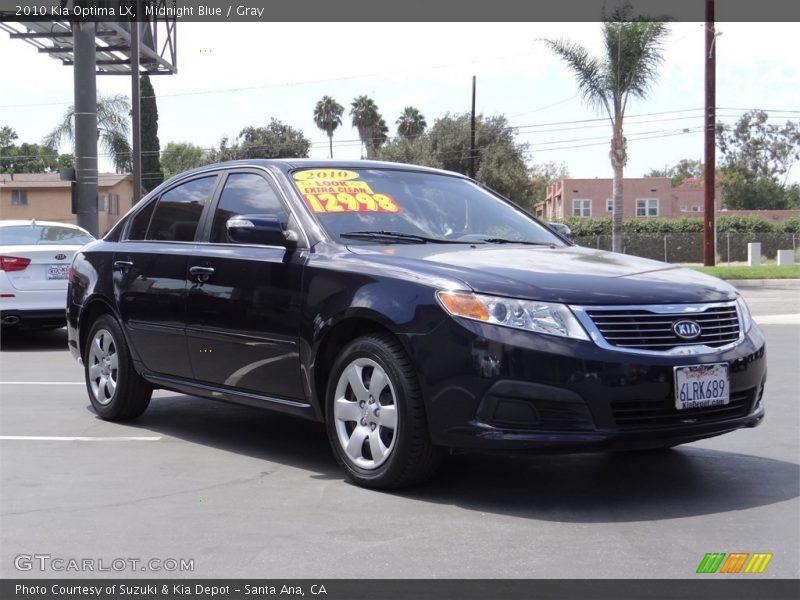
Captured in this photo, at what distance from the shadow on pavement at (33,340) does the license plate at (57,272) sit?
0.88 m

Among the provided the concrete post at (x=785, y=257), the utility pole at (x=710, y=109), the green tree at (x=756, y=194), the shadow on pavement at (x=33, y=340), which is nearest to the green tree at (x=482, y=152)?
the concrete post at (x=785, y=257)

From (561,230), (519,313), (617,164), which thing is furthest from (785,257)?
(519,313)

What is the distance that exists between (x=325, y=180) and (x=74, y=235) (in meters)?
7.68

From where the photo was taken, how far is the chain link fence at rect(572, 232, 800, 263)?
54.4m

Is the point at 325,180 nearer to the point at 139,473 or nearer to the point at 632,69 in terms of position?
the point at 139,473

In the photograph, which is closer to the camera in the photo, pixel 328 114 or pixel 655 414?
pixel 655 414

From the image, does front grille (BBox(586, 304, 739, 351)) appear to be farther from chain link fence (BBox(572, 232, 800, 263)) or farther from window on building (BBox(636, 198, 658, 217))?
window on building (BBox(636, 198, 658, 217))

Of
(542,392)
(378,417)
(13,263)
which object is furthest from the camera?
(13,263)

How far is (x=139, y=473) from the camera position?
5918 millimetres

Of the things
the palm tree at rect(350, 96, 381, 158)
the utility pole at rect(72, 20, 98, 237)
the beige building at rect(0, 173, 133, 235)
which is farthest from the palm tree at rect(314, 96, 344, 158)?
the utility pole at rect(72, 20, 98, 237)

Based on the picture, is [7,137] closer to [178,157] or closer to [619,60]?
[178,157]

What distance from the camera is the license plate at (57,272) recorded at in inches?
478

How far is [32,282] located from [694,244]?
47207 mm

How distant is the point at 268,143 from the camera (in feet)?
219
